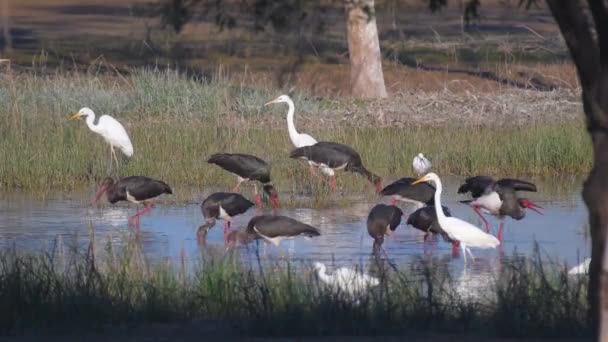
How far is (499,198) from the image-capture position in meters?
12.7

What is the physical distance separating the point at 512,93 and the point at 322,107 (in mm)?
3277

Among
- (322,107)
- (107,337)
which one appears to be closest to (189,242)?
(107,337)

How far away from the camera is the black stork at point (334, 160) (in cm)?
1488

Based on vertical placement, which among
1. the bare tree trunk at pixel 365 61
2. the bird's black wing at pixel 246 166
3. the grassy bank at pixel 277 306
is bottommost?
the grassy bank at pixel 277 306

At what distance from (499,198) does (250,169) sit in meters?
2.88

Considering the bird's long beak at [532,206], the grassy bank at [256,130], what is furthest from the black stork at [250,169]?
the bird's long beak at [532,206]

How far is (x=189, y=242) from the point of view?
12.4 m

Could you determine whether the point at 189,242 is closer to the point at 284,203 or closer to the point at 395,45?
the point at 284,203

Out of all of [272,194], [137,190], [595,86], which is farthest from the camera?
[272,194]

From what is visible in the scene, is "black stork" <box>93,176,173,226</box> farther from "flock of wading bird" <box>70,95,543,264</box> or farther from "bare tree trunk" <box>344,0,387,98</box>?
"bare tree trunk" <box>344,0,387,98</box>

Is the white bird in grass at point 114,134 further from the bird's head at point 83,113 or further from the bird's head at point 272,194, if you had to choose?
the bird's head at point 272,194

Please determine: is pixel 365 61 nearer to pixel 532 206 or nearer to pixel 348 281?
pixel 532 206

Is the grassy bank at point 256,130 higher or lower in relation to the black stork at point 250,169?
higher

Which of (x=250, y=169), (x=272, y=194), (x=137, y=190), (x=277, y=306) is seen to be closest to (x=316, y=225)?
(x=272, y=194)
